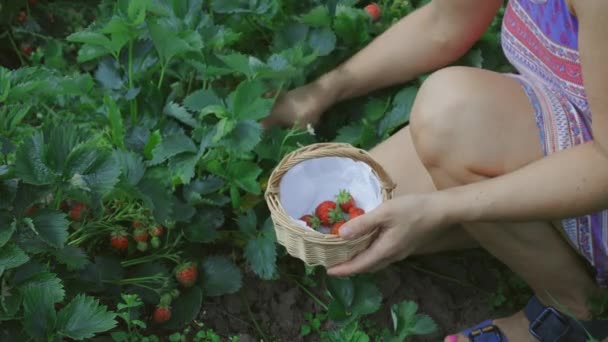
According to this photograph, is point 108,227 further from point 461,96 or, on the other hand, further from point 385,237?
point 461,96

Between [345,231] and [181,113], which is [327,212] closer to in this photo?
[345,231]

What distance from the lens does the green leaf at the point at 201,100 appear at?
1.70m

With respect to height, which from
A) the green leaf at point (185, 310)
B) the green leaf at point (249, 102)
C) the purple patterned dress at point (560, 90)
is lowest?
the green leaf at point (185, 310)

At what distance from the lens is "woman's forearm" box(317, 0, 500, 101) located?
5.73 ft

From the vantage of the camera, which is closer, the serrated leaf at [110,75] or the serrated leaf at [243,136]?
the serrated leaf at [243,136]

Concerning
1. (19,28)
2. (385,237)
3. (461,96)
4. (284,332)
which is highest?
(461,96)

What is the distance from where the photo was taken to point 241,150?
5.19ft

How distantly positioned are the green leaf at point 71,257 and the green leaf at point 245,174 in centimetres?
35

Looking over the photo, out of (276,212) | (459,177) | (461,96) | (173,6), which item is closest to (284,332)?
(276,212)

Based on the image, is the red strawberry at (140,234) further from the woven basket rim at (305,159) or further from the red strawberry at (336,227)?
the red strawberry at (336,227)

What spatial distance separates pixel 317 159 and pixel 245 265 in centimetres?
36

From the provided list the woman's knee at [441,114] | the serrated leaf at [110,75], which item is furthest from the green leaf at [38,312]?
the woman's knee at [441,114]

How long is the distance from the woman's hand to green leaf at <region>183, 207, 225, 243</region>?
→ 33cm

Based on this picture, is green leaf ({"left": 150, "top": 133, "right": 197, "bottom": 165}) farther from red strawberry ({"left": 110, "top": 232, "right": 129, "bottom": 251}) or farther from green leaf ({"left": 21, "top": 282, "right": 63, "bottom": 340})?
green leaf ({"left": 21, "top": 282, "right": 63, "bottom": 340})
